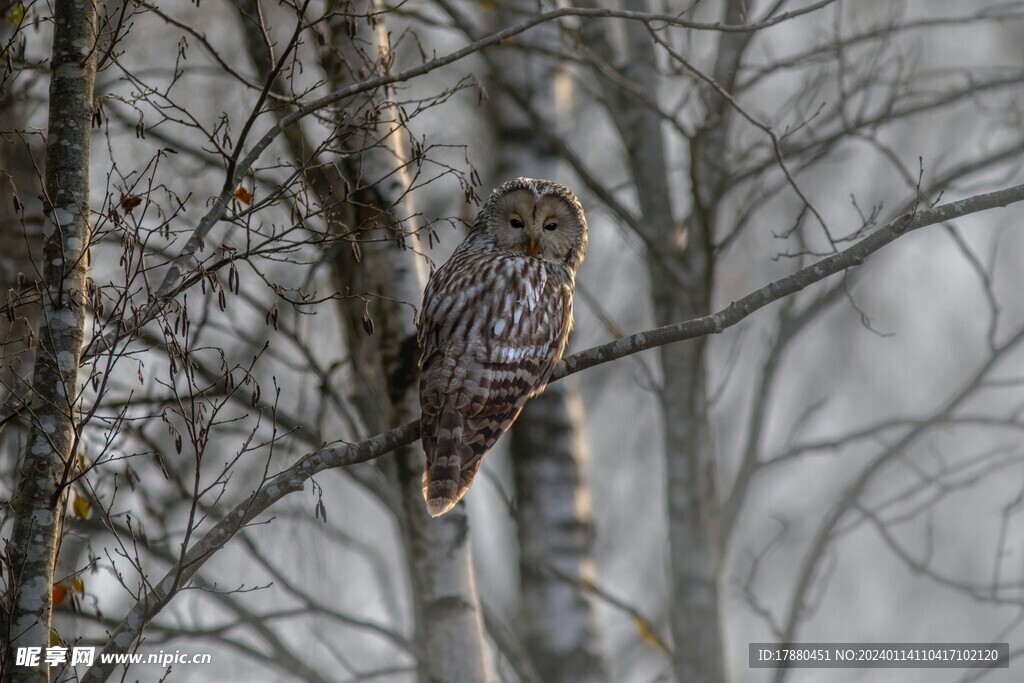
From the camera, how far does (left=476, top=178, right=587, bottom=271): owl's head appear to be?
21.3 feet

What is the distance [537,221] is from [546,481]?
3319 mm

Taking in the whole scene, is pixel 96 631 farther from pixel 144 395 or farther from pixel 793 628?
pixel 793 628

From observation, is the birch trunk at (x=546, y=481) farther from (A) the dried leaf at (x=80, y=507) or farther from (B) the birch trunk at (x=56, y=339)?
(B) the birch trunk at (x=56, y=339)

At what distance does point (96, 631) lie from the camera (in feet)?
26.0

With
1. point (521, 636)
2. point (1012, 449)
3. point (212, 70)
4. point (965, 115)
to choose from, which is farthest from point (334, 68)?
point (965, 115)

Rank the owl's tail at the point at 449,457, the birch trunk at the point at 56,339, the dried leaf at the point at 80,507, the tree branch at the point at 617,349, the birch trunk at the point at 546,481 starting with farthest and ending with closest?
the birch trunk at the point at 546,481 < the owl's tail at the point at 449,457 < the dried leaf at the point at 80,507 < the tree branch at the point at 617,349 < the birch trunk at the point at 56,339

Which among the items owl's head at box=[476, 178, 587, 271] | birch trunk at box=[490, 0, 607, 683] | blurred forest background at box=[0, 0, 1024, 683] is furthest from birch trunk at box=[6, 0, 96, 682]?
birch trunk at box=[490, 0, 607, 683]

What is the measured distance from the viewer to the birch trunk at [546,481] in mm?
9062

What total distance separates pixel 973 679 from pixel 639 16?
5.68 meters

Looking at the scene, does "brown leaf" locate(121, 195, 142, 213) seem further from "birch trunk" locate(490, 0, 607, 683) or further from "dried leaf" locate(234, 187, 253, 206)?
"birch trunk" locate(490, 0, 607, 683)

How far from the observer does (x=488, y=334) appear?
5555mm

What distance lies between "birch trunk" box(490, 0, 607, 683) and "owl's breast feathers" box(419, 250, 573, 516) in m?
3.26

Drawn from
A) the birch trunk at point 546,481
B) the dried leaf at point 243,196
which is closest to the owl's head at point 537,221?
the dried leaf at point 243,196

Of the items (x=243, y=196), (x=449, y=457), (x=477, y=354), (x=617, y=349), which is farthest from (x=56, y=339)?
(x=617, y=349)
